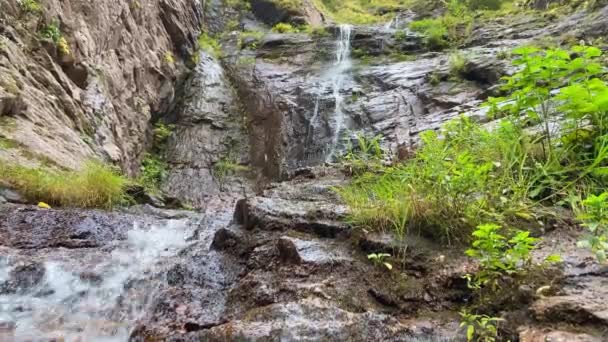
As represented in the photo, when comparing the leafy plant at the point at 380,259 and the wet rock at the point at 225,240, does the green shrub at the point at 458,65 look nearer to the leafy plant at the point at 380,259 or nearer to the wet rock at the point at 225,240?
the wet rock at the point at 225,240

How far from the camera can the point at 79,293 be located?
2811mm

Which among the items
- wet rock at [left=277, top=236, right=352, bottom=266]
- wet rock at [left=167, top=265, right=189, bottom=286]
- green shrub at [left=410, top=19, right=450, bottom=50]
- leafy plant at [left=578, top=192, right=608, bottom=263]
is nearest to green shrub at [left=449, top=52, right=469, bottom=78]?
green shrub at [left=410, top=19, right=450, bottom=50]

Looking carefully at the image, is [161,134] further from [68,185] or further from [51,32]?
[68,185]

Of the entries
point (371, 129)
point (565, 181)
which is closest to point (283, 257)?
point (565, 181)

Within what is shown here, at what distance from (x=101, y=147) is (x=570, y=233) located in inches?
236

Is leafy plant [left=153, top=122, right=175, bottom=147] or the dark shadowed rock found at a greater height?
the dark shadowed rock

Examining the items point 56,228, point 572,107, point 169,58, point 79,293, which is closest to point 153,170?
point 169,58

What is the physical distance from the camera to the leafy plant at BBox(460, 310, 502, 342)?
1.77m

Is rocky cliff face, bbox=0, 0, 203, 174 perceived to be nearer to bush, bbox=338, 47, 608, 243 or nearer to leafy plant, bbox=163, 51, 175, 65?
leafy plant, bbox=163, 51, 175, 65

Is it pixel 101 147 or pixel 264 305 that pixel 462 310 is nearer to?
pixel 264 305

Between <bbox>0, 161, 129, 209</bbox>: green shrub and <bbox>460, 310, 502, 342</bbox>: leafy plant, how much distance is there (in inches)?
152

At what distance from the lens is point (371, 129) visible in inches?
337

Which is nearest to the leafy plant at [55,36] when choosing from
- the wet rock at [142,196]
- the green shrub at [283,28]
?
the wet rock at [142,196]

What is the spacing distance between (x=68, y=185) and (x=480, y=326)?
4.04 meters
